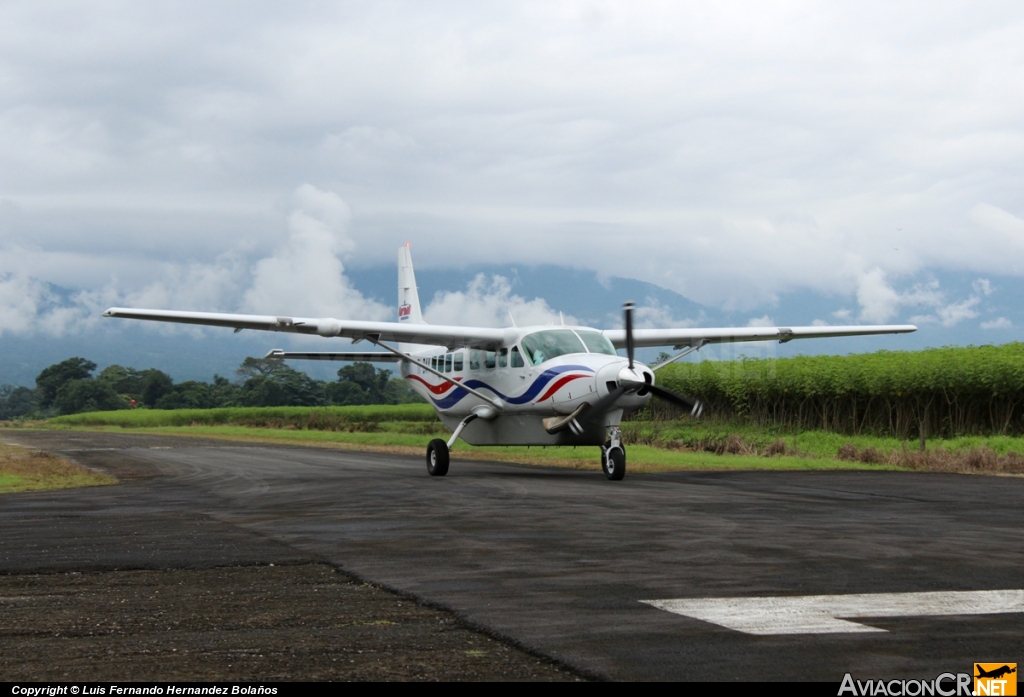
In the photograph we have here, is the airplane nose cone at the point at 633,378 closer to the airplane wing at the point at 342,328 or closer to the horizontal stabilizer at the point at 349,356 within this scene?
the airplane wing at the point at 342,328

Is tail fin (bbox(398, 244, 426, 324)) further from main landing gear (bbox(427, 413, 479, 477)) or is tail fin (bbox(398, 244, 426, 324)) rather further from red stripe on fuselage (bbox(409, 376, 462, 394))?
main landing gear (bbox(427, 413, 479, 477))

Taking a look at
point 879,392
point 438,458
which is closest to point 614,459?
point 438,458

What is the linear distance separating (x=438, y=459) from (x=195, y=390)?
102 m

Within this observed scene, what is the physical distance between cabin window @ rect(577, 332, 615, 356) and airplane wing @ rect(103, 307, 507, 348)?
1805 millimetres

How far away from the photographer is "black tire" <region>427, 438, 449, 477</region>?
75.1 feet

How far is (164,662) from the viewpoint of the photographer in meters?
5.45

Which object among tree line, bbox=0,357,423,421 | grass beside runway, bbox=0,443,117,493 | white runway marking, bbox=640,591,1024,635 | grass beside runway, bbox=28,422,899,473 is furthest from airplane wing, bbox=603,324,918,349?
tree line, bbox=0,357,423,421

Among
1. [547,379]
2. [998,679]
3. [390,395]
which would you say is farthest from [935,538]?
[390,395]

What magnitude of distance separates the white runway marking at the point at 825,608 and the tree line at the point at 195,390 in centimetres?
10095

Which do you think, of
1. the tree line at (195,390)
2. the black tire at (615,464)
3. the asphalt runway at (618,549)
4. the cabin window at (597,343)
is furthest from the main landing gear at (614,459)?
the tree line at (195,390)

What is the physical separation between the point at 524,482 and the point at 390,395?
95.7 meters

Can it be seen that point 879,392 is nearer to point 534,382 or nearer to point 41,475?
point 534,382

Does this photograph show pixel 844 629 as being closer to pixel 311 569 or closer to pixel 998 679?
pixel 998 679

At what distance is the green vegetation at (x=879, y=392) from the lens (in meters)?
38.7
